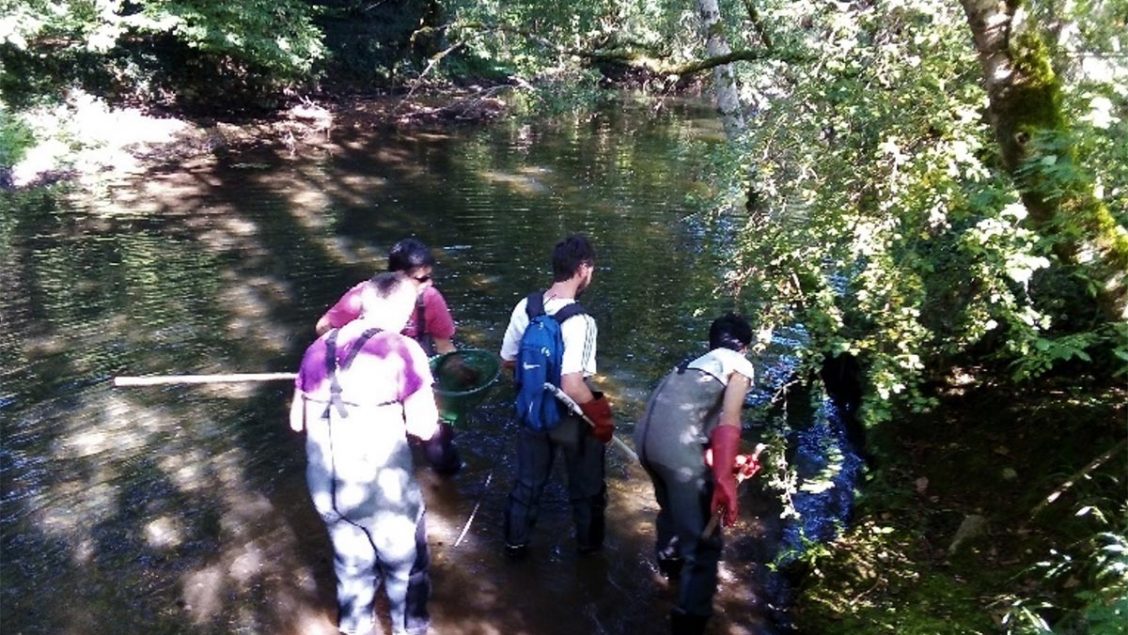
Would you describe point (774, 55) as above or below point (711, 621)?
above

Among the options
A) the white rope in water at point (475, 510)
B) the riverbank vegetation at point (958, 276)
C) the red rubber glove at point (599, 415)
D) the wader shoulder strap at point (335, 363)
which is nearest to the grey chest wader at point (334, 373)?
the wader shoulder strap at point (335, 363)

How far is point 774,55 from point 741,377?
3.45 meters

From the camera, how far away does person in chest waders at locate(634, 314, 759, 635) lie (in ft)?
13.6

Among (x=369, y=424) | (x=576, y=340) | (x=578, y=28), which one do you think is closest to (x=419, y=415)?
(x=369, y=424)

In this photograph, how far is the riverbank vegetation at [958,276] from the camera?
11.7ft

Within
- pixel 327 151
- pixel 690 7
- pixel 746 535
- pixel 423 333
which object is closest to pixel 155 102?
pixel 327 151

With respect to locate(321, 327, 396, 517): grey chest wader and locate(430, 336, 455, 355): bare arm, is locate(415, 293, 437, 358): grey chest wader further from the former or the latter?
locate(321, 327, 396, 517): grey chest wader

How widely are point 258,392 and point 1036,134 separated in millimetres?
6081

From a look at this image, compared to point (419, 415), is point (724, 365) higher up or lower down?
higher up

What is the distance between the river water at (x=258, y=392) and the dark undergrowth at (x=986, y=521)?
64cm

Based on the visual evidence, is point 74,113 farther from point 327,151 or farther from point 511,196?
point 511,196

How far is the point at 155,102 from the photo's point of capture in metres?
20.7

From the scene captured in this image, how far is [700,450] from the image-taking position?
4.23m

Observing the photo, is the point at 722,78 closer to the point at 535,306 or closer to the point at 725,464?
the point at 535,306
